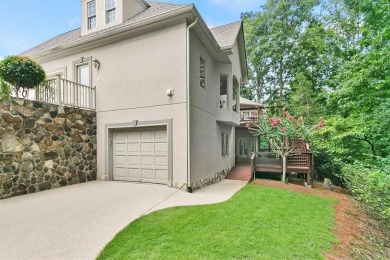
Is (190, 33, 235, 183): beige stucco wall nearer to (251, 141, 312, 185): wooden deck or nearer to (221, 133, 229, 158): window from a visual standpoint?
(221, 133, 229, 158): window

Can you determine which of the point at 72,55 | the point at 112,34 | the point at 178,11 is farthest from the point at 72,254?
the point at 72,55

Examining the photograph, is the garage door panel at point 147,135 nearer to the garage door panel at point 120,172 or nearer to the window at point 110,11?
the garage door panel at point 120,172

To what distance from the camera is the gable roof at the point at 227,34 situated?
9.20 metres

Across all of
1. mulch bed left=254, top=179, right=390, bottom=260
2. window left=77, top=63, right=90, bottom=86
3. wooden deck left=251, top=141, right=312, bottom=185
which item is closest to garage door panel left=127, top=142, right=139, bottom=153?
window left=77, top=63, right=90, bottom=86

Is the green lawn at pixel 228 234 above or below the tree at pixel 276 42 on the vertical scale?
below

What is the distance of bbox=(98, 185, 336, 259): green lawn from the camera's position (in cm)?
311

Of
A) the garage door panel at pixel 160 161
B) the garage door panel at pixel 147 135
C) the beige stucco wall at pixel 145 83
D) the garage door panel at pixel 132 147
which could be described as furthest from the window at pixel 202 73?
the garage door panel at pixel 132 147

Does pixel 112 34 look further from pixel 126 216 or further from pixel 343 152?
pixel 343 152

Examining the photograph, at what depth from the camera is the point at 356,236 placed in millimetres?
4227

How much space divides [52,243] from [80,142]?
540 centimetres

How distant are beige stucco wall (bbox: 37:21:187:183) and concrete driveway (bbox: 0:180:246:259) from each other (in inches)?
50.2

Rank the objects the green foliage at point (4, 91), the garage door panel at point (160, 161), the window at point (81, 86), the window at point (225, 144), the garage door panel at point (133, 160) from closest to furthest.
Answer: the green foliage at point (4, 91), the garage door panel at point (160, 161), the garage door panel at point (133, 160), the window at point (81, 86), the window at point (225, 144)

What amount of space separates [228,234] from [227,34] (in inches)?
387

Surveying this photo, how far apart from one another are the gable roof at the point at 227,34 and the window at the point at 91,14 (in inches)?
234
